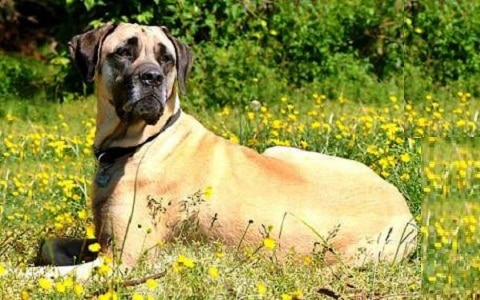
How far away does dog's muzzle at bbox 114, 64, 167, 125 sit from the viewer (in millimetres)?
4984

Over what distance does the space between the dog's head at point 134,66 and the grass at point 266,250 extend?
629 millimetres

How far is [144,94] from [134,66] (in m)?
0.20

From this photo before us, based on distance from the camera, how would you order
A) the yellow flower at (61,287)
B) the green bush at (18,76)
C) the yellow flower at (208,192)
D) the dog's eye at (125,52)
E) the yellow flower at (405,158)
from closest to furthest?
1. the yellow flower at (61,287)
2. the yellow flower at (208,192)
3. the dog's eye at (125,52)
4. the yellow flower at (405,158)
5. the green bush at (18,76)

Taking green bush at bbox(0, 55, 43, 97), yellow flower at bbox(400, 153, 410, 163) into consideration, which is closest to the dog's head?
yellow flower at bbox(400, 153, 410, 163)

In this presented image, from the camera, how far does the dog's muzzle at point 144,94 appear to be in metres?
4.98

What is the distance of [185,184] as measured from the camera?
16.6 ft

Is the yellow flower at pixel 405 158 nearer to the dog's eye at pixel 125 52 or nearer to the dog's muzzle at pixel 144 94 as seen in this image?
the dog's muzzle at pixel 144 94

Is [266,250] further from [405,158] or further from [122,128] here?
[405,158]

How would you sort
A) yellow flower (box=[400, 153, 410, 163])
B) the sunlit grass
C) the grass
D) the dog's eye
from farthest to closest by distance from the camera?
yellow flower (box=[400, 153, 410, 163]) < the dog's eye < the sunlit grass < the grass

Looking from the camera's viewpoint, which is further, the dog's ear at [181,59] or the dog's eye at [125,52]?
the dog's ear at [181,59]

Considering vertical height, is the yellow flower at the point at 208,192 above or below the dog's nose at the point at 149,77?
below

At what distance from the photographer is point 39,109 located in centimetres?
1003

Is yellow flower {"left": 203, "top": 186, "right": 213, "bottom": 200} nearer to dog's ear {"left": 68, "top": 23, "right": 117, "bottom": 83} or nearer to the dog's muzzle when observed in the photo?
the dog's muzzle

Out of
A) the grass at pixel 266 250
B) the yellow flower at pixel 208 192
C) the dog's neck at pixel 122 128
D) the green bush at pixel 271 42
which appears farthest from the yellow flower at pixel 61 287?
the green bush at pixel 271 42
